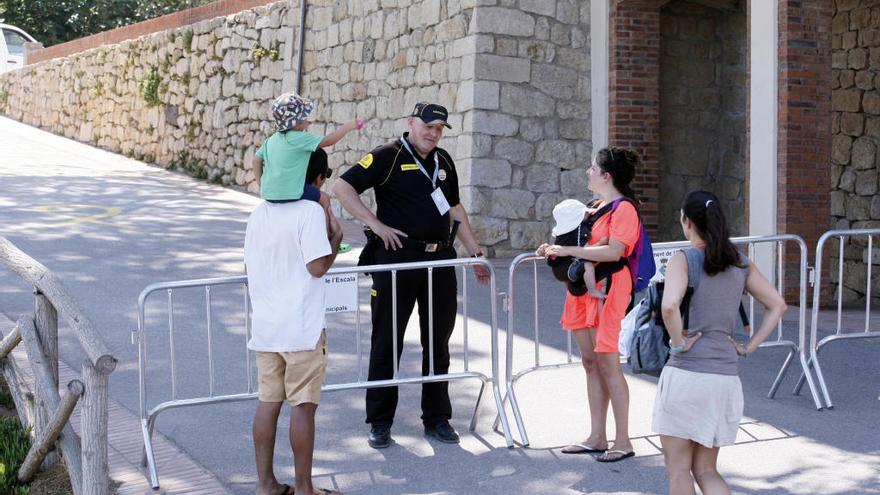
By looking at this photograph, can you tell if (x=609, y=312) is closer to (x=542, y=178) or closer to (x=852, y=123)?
(x=542, y=178)

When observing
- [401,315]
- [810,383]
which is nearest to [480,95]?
[810,383]

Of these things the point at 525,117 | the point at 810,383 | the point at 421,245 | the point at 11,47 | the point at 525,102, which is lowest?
the point at 810,383

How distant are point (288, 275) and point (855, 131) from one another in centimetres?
1046

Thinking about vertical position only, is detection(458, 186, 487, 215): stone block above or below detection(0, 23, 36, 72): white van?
below

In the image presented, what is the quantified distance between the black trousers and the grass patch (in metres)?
1.87

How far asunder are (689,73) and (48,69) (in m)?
16.2

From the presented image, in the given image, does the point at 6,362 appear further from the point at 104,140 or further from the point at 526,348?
the point at 104,140

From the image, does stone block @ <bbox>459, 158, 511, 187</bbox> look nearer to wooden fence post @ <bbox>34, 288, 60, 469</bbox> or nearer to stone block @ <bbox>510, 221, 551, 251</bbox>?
stone block @ <bbox>510, 221, 551, 251</bbox>

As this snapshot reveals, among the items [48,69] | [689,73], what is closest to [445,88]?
[689,73]

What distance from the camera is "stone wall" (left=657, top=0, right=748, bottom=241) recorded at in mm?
14094

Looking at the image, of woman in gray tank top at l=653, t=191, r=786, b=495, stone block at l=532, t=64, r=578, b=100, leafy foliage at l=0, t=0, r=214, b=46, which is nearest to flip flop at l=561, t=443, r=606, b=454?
woman in gray tank top at l=653, t=191, r=786, b=495

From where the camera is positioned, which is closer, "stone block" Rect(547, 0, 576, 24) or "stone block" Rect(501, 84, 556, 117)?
"stone block" Rect(501, 84, 556, 117)

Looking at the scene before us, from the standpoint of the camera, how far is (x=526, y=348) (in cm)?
873

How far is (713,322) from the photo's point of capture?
4621mm
